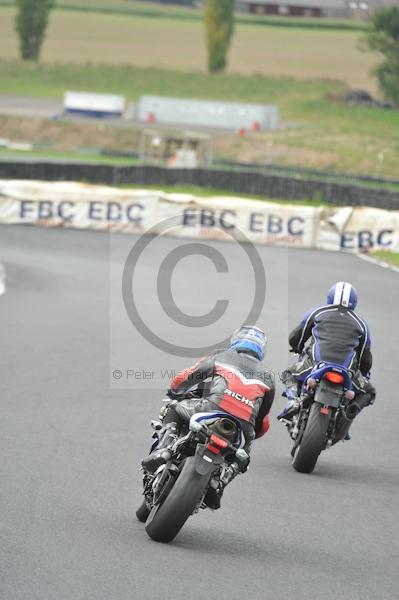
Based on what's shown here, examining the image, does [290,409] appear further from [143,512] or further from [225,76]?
[225,76]

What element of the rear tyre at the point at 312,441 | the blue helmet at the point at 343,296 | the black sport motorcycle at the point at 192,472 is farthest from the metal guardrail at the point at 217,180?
the black sport motorcycle at the point at 192,472

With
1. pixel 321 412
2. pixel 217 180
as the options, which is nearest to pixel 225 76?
pixel 217 180

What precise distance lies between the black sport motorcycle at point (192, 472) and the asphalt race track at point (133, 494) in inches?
6.6

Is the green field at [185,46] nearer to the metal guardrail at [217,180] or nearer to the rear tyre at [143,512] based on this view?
Answer: the metal guardrail at [217,180]

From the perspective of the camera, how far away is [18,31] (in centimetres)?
9531

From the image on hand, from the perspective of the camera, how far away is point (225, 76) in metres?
91.1

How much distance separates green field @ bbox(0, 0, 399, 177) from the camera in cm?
6412

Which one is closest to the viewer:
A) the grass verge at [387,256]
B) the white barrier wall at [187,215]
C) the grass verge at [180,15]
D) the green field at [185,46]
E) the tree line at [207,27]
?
the grass verge at [387,256]

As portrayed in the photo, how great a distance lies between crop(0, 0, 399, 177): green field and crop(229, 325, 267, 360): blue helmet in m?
47.9

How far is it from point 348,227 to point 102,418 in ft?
62.5

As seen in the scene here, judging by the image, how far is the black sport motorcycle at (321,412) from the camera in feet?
33.2

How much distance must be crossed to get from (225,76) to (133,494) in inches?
3307

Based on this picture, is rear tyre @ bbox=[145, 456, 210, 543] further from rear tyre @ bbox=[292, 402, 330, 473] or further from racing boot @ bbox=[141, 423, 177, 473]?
rear tyre @ bbox=[292, 402, 330, 473]

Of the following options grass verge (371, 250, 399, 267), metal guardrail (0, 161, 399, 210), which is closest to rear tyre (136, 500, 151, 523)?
grass verge (371, 250, 399, 267)
